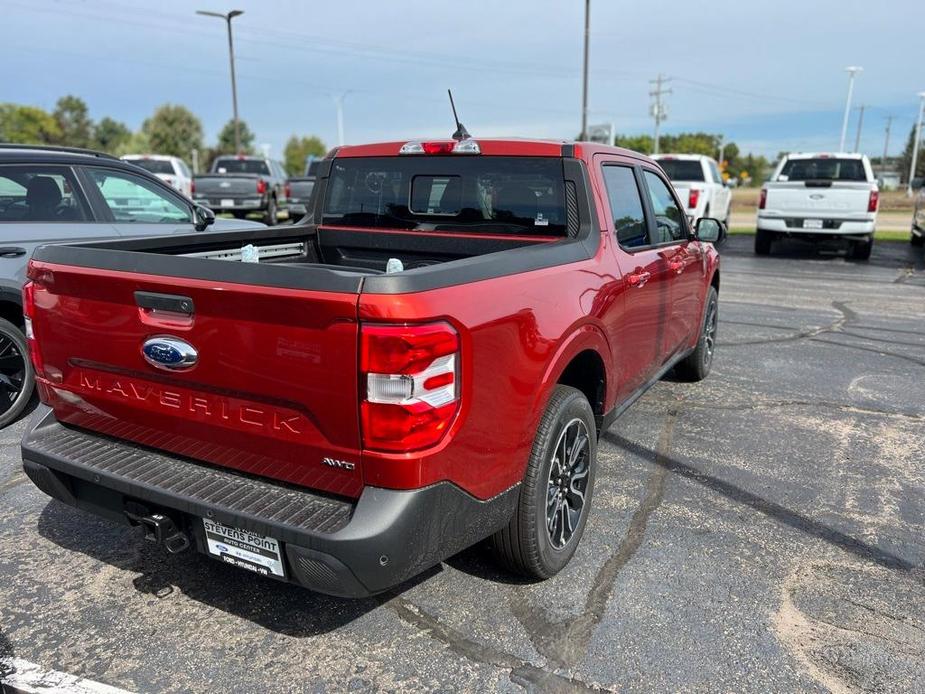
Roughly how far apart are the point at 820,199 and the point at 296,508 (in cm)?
1410

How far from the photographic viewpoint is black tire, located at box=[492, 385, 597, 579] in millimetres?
2848

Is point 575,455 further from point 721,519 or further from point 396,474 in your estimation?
point 396,474

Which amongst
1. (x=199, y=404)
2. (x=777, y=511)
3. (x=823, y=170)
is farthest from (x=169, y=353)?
(x=823, y=170)

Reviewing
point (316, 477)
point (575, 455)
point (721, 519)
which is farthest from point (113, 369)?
point (721, 519)

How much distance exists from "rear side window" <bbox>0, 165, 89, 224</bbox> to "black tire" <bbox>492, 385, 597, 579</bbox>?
13.7 feet

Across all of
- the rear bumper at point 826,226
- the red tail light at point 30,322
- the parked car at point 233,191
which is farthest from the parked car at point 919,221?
the red tail light at point 30,322

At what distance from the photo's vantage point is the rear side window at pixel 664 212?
4.52 meters

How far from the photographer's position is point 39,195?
207 inches

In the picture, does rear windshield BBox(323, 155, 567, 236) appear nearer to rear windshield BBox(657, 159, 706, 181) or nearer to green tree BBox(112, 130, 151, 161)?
rear windshield BBox(657, 159, 706, 181)

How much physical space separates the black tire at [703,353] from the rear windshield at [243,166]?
720 inches

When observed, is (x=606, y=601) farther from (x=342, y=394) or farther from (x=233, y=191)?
(x=233, y=191)

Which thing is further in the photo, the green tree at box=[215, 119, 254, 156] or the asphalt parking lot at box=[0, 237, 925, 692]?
the green tree at box=[215, 119, 254, 156]

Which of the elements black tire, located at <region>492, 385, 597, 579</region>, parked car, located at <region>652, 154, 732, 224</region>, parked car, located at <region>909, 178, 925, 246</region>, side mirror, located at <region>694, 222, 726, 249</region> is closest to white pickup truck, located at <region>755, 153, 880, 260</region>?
parked car, located at <region>652, 154, 732, 224</region>

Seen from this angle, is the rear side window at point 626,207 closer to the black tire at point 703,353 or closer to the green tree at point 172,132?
the black tire at point 703,353
